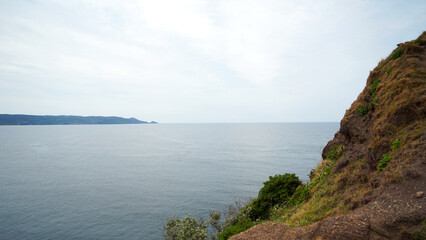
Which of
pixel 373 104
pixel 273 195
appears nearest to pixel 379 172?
pixel 373 104

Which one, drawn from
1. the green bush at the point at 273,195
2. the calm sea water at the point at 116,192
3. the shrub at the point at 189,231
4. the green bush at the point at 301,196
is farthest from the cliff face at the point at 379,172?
the calm sea water at the point at 116,192

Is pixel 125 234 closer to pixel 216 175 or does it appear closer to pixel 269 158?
pixel 216 175

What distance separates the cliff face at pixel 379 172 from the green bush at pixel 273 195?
320 cm

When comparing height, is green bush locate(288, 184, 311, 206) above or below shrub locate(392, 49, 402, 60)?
below

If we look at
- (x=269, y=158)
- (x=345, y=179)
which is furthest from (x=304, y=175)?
(x=345, y=179)

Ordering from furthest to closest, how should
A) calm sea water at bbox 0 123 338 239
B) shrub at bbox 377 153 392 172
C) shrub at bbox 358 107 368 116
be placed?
1. calm sea water at bbox 0 123 338 239
2. shrub at bbox 358 107 368 116
3. shrub at bbox 377 153 392 172

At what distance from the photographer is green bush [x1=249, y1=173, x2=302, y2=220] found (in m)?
24.7

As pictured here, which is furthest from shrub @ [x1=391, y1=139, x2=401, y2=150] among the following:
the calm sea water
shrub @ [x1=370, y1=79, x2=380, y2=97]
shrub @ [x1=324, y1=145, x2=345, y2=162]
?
the calm sea water

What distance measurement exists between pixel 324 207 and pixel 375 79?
13.0 m

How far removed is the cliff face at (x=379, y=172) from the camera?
9227 millimetres

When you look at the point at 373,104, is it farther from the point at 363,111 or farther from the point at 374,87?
the point at 374,87

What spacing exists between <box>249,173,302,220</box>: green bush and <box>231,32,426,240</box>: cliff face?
10.5 ft

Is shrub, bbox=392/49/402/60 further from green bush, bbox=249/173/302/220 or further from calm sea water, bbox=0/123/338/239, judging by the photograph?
calm sea water, bbox=0/123/338/239

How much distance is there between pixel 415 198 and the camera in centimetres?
945
